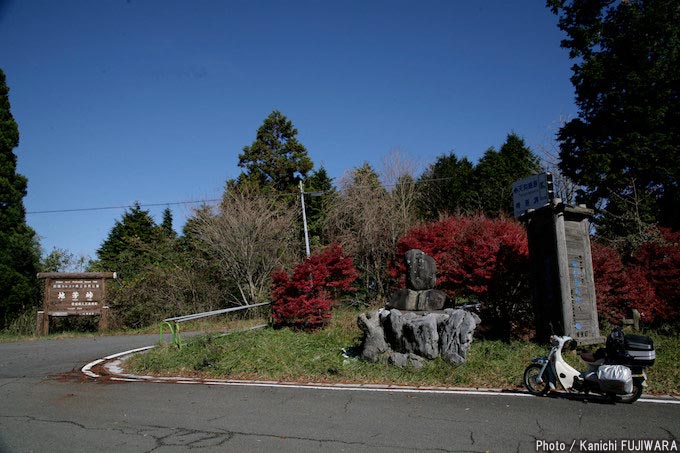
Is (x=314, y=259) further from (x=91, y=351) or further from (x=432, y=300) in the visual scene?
(x=91, y=351)

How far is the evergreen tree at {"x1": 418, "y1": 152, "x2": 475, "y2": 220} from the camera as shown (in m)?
31.3

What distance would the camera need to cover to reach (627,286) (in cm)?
1178

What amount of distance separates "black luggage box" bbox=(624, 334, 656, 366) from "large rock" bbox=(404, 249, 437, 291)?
4799 millimetres

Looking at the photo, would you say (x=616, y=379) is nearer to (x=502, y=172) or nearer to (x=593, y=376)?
(x=593, y=376)

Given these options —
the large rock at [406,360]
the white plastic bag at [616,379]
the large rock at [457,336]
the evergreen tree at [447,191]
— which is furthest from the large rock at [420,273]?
the evergreen tree at [447,191]

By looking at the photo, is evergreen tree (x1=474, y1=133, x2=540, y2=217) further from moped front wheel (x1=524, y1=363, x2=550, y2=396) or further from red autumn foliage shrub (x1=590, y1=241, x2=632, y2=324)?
moped front wheel (x1=524, y1=363, x2=550, y2=396)

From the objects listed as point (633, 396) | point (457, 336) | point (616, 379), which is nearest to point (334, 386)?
point (457, 336)

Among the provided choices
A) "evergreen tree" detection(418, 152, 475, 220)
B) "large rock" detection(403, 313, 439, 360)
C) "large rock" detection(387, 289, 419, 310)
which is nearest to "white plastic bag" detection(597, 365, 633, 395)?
"large rock" detection(403, 313, 439, 360)

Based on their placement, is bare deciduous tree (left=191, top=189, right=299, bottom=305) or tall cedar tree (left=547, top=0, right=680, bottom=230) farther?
bare deciduous tree (left=191, top=189, right=299, bottom=305)

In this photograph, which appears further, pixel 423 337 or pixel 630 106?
pixel 630 106

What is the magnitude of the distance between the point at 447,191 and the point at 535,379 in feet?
87.2

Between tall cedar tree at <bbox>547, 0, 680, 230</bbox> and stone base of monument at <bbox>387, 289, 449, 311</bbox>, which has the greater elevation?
tall cedar tree at <bbox>547, 0, 680, 230</bbox>

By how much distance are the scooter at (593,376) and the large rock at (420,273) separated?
149 inches

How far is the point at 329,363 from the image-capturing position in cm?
1012
